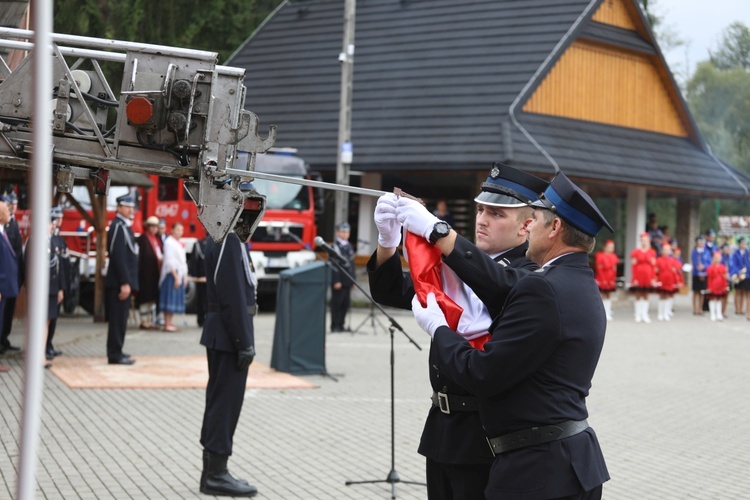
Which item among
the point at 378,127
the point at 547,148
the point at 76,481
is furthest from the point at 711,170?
the point at 76,481

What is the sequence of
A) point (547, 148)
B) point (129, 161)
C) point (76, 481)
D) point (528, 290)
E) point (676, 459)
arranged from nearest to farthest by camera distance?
point (528, 290) → point (129, 161) → point (76, 481) → point (676, 459) → point (547, 148)

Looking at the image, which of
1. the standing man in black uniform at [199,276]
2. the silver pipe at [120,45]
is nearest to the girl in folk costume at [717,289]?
the standing man in black uniform at [199,276]

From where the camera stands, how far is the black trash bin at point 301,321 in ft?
43.1

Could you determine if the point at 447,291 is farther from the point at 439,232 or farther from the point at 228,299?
the point at 228,299

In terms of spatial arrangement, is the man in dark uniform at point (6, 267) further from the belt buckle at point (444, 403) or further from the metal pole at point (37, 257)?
the metal pole at point (37, 257)

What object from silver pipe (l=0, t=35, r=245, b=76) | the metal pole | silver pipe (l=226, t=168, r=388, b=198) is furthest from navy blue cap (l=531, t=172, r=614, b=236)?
the metal pole

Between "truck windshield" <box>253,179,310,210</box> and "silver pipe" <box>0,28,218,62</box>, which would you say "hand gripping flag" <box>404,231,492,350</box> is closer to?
"silver pipe" <box>0,28,218,62</box>

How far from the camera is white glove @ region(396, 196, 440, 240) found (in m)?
3.98

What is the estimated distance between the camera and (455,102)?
27.5 meters

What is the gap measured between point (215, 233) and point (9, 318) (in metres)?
10.6

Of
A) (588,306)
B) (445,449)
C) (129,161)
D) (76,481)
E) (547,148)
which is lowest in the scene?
(76,481)

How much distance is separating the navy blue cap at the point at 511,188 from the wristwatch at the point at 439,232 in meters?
0.39

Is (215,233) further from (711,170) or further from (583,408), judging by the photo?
(711,170)

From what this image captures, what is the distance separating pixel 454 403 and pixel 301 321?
9107 mm
